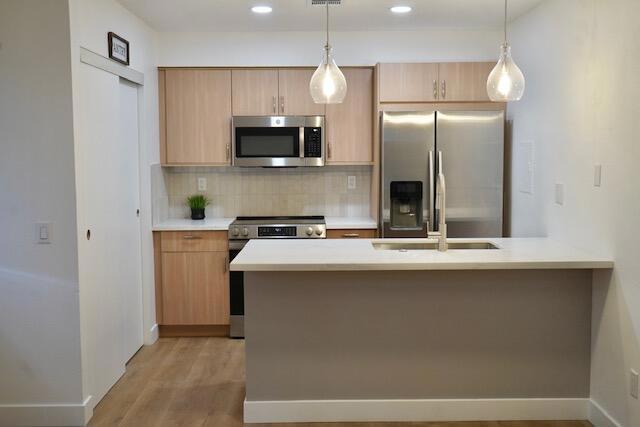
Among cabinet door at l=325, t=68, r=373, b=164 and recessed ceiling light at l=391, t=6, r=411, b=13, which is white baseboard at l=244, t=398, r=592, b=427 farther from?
recessed ceiling light at l=391, t=6, r=411, b=13

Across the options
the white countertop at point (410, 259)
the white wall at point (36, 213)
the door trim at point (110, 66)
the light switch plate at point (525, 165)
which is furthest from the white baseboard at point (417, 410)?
the door trim at point (110, 66)

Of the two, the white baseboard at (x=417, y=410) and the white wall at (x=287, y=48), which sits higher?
the white wall at (x=287, y=48)

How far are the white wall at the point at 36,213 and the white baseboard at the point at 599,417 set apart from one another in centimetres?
275

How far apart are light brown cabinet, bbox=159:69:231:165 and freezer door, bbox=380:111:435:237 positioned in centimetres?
130

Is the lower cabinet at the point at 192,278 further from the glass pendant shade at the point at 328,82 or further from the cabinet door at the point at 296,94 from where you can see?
the glass pendant shade at the point at 328,82

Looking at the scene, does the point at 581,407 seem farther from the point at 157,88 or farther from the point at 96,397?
the point at 157,88

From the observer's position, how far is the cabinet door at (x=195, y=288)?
526cm

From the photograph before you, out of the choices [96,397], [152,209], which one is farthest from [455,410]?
[152,209]

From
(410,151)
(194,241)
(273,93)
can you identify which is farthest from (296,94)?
(194,241)

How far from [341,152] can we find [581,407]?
2.66 meters

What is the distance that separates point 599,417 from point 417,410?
0.94 meters

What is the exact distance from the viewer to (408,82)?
5.14 meters

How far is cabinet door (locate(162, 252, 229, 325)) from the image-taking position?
5.26 m

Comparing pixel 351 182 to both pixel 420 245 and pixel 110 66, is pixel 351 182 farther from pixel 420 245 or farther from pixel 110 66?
pixel 110 66
